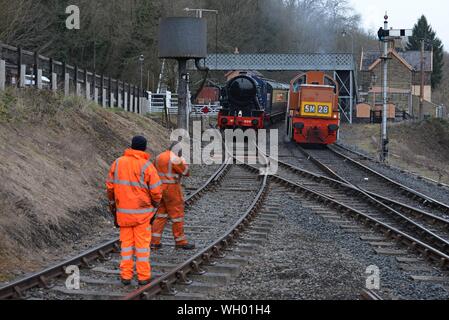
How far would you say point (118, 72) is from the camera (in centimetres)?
4584

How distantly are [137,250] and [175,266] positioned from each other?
3.14ft

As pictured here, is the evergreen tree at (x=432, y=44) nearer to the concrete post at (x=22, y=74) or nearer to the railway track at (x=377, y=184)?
the railway track at (x=377, y=184)

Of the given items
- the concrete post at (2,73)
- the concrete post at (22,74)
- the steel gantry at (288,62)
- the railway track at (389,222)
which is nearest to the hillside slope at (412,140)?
the steel gantry at (288,62)

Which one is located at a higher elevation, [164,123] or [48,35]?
[48,35]

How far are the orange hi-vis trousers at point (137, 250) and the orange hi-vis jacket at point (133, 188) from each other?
0.11m

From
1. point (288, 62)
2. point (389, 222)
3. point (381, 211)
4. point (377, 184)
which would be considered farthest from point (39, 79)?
point (288, 62)

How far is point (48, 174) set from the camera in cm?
1265

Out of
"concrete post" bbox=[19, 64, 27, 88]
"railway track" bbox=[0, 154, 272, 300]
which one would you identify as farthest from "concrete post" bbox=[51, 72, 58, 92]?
"railway track" bbox=[0, 154, 272, 300]

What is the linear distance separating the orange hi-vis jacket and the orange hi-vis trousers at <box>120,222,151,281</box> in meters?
0.11

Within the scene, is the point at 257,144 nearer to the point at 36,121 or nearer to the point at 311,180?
the point at 311,180

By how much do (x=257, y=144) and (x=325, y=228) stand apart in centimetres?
1956

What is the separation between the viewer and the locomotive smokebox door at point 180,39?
18.9m

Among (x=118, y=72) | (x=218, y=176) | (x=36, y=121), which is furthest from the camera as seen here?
(x=118, y=72)
